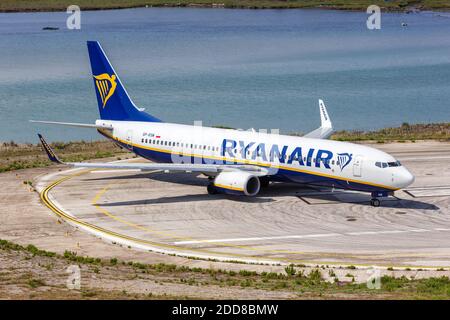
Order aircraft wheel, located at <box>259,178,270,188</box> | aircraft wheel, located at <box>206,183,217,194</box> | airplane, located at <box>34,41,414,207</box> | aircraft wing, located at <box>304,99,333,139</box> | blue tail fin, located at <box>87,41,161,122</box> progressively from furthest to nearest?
blue tail fin, located at <box>87,41,161,122</box>
aircraft wing, located at <box>304,99,333,139</box>
aircraft wheel, located at <box>259,178,270,188</box>
aircraft wheel, located at <box>206,183,217,194</box>
airplane, located at <box>34,41,414,207</box>

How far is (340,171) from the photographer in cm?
5822

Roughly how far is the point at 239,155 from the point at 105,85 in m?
15.6

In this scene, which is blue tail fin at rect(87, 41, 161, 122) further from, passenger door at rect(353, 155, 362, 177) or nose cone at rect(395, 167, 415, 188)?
nose cone at rect(395, 167, 415, 188)

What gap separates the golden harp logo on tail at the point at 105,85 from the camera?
2813 inches

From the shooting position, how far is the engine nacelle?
60250mm

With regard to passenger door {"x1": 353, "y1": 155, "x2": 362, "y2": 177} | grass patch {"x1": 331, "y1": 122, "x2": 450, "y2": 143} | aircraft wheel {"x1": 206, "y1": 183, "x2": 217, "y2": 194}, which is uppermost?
passenger door {"x1": 353, "y1": 155, "x2": 362, "y2": 177}

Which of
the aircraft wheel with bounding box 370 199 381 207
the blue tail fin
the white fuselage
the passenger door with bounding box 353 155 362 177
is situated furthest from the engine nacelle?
the blue tail fin

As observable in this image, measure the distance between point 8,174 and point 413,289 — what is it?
46108 millimetres

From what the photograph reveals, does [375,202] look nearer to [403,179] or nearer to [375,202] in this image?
[375,202]

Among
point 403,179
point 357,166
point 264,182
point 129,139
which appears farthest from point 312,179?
point 129,139

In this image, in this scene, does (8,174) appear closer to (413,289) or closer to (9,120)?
(413,289)

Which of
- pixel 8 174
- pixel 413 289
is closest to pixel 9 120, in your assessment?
pixel 8 174

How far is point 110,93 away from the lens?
71.6 m

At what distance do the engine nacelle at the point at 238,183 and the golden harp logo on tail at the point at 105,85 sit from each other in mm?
15200
